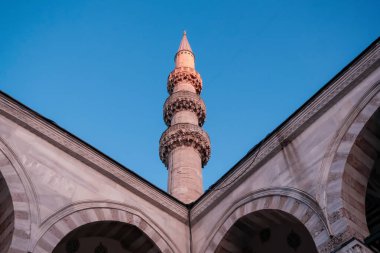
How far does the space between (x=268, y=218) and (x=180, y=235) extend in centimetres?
155

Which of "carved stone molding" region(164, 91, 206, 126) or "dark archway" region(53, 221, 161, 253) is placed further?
"carved stone molding" region(164, 91, 206, 126)

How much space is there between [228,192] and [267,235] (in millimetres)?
881

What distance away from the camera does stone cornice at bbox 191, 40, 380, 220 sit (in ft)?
23.4

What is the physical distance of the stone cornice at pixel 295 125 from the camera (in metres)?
7.12

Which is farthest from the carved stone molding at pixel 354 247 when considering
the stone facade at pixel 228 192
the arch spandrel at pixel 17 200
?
the arch spandrel at pixel 17 200

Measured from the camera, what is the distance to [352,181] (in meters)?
6.54

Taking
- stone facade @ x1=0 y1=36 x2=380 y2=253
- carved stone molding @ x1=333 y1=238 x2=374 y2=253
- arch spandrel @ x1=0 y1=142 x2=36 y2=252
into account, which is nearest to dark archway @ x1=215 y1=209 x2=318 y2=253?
stone facade @ x1=0 y1=36 x2=380 y2=253

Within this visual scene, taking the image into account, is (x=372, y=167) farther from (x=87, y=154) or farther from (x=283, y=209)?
(x=87, y=154)

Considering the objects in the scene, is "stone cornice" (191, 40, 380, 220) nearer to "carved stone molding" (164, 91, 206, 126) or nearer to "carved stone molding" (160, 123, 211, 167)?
"carved stone molding" (160, 123, 211, 167)

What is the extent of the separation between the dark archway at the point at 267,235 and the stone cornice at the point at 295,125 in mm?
717

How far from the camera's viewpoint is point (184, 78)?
634 inches

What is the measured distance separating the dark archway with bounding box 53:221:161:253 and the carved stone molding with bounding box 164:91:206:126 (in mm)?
6860

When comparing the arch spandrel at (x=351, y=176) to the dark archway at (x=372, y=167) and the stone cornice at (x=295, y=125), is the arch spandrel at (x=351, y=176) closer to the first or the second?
the dark archway at (x=372, y=167)

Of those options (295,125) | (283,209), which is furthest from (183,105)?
(283,209)
